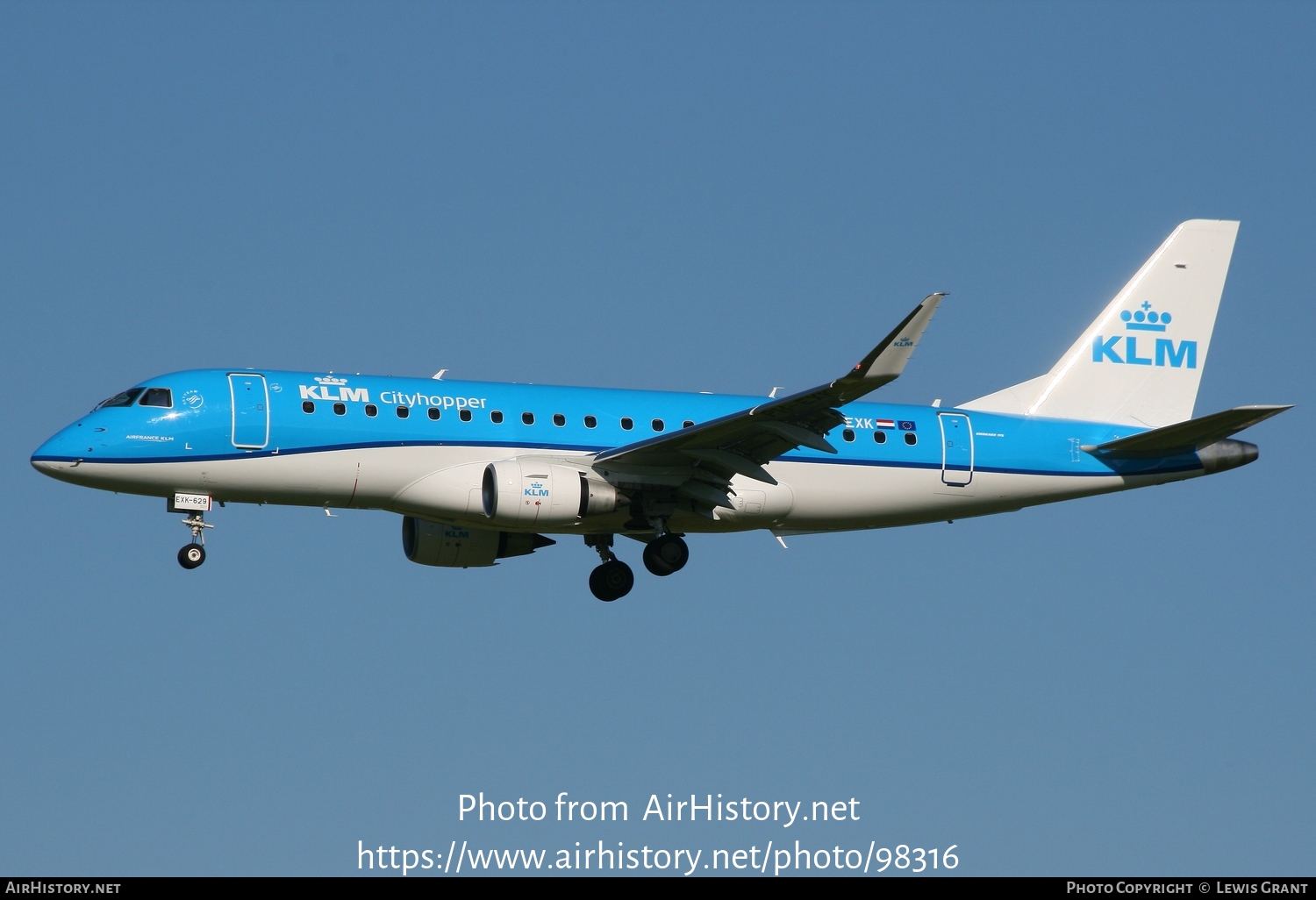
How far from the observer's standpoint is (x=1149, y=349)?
41562 mm

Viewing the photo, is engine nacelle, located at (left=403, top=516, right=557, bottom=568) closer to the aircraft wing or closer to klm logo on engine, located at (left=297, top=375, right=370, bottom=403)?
klm logo on engine, located at (left=297, top=375, right=370, bottom=403)

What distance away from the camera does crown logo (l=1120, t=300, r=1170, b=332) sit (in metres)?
41.9

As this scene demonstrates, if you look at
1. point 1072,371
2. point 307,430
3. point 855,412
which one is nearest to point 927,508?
point 855,412

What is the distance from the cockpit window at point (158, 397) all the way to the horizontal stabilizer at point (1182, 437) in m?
19.5

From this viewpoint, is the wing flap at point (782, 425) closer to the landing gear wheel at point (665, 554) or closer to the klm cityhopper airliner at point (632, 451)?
the klm cityhopper airliner at point (632, 451)

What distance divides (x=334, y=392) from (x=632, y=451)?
5.91 m

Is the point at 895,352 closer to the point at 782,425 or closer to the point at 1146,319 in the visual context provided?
the point at 782,425

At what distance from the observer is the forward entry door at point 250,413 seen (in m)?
33.8

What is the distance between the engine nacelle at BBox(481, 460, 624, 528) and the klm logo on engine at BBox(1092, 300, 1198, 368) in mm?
13391

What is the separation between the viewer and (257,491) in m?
34.0

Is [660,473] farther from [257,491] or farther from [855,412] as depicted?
[257,491]

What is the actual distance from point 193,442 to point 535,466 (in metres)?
6.50

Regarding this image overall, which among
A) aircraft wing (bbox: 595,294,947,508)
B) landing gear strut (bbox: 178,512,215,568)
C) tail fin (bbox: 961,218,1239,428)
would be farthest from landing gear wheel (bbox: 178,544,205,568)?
tail fin (bbox: 961,218,1239,428)

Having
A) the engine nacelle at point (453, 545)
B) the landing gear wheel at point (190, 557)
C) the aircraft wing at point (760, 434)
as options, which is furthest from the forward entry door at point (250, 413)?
the aircraft wing at point (760, 434)
